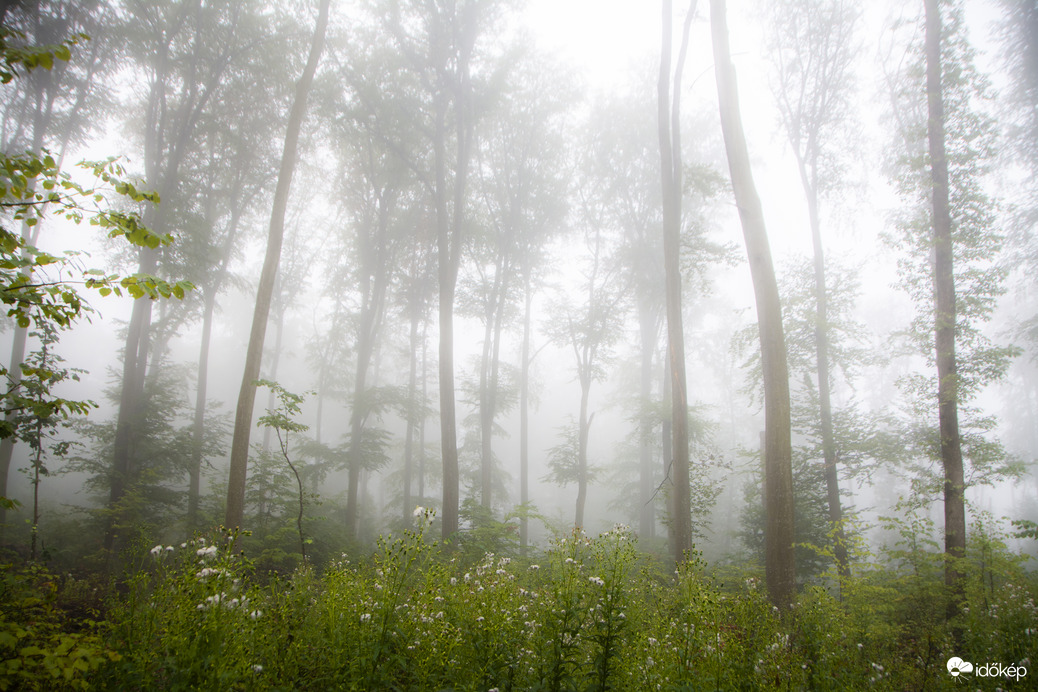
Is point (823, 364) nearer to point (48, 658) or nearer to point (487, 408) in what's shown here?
point (487, 408)

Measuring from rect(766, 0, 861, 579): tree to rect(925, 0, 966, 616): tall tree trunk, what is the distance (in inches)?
114

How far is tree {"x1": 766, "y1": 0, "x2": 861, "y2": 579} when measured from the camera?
11.3 m

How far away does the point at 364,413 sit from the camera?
43.0 ft

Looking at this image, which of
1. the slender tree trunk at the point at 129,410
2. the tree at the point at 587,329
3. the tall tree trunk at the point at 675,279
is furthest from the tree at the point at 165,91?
the tree at the point at 587,329

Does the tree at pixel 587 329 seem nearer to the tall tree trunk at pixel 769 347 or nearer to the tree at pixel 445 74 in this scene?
the tree at pixel 445 74

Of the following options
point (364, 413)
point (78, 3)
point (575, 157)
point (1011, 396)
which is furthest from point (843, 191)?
point (1011, 396)

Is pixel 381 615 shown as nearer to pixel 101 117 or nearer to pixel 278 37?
pixel 278 37

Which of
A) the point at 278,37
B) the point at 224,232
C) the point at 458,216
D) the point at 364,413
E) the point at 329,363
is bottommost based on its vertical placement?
the point at 364,413

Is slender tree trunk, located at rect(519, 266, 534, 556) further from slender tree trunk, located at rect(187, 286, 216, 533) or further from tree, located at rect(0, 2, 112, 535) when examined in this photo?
tree, located at rect(0, 2, 112, 535)

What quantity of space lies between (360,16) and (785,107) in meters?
13.0

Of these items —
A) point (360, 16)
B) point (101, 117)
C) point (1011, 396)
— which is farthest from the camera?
point (1011, 396)

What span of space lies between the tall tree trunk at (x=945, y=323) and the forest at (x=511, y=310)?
0.24 ft

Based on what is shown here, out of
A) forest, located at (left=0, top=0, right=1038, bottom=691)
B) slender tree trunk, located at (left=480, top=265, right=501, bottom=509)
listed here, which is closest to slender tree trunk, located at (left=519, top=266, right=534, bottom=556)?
forest, located at (left=0, top=0, right=1038, bottom=691)

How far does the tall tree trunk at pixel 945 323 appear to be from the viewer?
7414 mm
